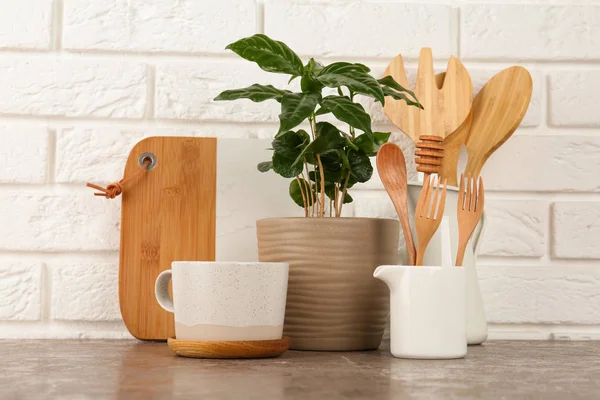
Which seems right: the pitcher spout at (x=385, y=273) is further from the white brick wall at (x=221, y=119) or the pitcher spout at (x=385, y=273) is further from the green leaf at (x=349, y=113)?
the white brick wall at (x=221, y=119)

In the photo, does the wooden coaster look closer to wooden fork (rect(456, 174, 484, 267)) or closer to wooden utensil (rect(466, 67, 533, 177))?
wooden fork (rect(456, 174, 484, 267))

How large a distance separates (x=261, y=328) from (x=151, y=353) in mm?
160

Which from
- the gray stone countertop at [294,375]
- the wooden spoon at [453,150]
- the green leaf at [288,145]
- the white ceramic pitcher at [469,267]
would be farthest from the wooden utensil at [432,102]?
the gray stone countertop at [294,375]

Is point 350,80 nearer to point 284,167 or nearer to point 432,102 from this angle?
point 284,167

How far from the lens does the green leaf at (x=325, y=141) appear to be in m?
0.91

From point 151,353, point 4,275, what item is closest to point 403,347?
point 151,353

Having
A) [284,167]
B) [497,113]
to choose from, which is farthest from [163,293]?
[497,113]

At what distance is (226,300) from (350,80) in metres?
0.29

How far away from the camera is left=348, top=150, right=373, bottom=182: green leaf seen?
960 mm

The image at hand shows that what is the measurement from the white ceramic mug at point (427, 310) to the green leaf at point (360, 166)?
15 centimetres

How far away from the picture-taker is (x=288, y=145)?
3.10 feet

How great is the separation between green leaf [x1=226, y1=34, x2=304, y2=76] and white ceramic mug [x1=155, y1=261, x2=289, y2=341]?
243 millimetres

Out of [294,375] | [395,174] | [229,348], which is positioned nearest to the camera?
[294,375]

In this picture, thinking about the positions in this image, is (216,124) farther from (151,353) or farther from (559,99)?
(559,99)
